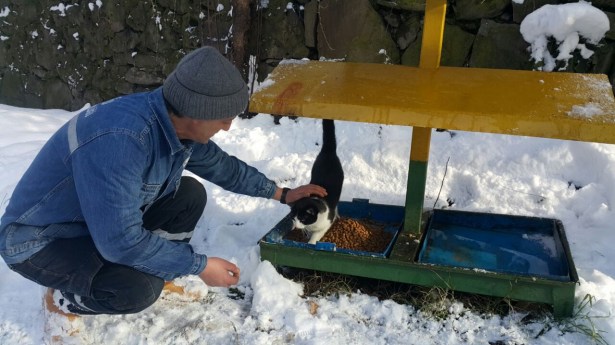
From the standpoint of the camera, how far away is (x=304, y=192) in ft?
8.25

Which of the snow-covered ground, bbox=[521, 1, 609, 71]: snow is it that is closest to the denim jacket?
the snow-covered ground

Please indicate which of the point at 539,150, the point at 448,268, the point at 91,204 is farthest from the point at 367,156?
the point at 91,204

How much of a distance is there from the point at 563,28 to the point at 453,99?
77.6 inches

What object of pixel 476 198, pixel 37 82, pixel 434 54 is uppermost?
pixel 434 54

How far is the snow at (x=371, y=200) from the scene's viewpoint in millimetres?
2053

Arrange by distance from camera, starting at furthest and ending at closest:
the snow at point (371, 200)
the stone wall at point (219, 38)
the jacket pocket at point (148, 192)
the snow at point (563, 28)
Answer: the stone wall at point (219, 38) → the snow at point (563, 28) → the snow at point (371, 200) → the jacket pocket at point (148, 192)

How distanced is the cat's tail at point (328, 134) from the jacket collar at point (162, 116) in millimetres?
1005

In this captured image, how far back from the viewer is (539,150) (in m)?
3.44

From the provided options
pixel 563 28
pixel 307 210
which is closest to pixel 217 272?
pixel 307 210

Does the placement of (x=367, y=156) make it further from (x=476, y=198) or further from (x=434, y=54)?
(x=434, y=54)

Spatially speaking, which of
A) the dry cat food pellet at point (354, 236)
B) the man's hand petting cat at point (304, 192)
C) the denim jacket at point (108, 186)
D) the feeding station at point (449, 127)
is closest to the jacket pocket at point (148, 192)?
the denim jacket at point (108, 186)

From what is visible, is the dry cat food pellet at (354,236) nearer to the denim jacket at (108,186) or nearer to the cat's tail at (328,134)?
the cat's tail at (328,134)

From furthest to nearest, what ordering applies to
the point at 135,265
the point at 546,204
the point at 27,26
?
the point at 27,26 → the point at 546,204 → the point at 135,265

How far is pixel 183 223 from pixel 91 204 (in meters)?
0.72
